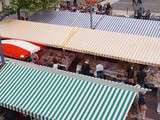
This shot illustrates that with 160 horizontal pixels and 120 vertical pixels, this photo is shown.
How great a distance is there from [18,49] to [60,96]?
263 inches

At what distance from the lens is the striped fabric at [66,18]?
21.1 m

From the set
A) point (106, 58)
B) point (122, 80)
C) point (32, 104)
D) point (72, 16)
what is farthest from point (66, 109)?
point (72, 16)

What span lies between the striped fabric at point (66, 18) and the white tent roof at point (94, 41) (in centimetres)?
153


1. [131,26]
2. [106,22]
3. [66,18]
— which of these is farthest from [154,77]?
[66,18]

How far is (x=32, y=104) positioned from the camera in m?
11.3

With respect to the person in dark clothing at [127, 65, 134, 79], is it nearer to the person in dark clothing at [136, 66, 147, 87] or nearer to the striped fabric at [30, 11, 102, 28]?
the person in dark clothing at [136, 66, 147, 87]

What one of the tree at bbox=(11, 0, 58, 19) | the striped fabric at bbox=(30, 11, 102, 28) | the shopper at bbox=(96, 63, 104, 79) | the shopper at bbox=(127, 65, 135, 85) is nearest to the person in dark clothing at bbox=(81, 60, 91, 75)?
the shopper at bbox=(96, 63, 104, 79)

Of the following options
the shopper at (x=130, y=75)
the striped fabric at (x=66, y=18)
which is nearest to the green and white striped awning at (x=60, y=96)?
the shopper at (x=130, y=75)

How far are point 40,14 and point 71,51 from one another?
522 cm

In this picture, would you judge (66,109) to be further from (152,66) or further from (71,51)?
(71,51)

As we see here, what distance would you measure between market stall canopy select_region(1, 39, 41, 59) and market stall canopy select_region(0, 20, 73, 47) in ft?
2.67

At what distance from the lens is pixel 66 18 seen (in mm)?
21781

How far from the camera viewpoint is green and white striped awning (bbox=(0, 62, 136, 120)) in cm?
1048

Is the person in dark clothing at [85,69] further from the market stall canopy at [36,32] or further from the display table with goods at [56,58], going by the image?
the market stall canopy at [36,32]
